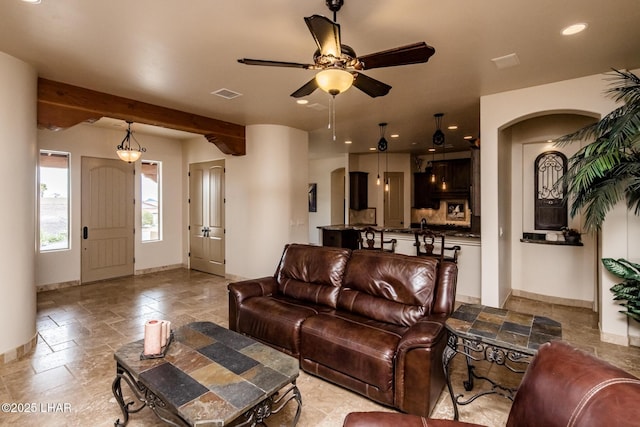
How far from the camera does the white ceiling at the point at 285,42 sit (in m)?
2.31

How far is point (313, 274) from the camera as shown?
3.40 metres

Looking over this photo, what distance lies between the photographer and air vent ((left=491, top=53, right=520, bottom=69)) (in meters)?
3.05

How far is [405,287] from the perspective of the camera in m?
2.77

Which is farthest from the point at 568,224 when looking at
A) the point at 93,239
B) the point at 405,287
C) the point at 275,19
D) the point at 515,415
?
the point at 93,239

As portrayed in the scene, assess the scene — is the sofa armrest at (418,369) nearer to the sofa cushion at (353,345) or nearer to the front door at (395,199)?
the sofa cushion at (353,345)

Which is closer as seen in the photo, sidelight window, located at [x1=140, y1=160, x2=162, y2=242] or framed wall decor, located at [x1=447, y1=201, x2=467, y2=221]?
sidelight window, located at [x1=140, y1=160, x2=162, y2=242]

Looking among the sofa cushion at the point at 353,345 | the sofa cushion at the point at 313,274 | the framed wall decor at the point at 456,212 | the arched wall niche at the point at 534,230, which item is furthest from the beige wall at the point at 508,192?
the framed wall decor at the point at 456,212

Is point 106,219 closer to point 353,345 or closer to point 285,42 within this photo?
point 285,42

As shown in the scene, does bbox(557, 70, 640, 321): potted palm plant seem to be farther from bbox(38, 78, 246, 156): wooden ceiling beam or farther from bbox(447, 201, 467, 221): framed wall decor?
bbox(447, 201, 467, 221): framed wall decor

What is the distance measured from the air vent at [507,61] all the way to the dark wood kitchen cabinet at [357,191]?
5667mm

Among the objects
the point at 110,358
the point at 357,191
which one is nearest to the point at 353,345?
the point at 110,358

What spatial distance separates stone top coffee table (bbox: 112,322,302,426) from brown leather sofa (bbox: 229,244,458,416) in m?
0.58

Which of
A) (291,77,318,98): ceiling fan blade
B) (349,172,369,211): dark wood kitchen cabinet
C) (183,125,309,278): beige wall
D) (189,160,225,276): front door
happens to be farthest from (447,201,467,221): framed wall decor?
(291,77,318,98): ceiling fan blade

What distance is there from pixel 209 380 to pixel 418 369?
4.37 feet
